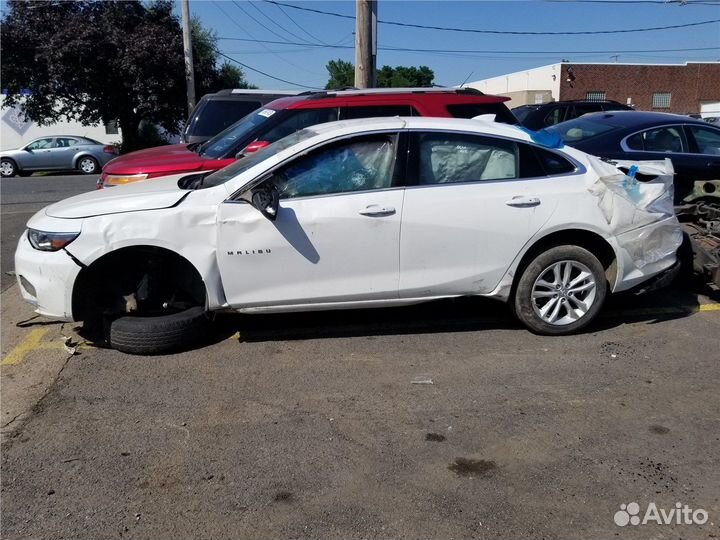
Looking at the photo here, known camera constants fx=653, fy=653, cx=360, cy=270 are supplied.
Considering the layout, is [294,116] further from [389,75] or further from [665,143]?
[389,75]

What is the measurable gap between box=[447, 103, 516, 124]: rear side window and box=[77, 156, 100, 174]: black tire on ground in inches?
763

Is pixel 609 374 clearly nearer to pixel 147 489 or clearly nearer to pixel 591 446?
pixel 591 446

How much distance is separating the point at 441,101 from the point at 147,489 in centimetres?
560

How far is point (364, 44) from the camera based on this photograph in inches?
484

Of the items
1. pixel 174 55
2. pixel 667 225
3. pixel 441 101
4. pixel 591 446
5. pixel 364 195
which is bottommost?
Result: pixel 591 446

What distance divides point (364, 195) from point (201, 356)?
170 centimetres

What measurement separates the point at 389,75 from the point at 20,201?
249 feet

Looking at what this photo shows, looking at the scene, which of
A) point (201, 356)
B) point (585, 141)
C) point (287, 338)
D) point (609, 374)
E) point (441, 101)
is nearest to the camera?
point (609, 374)

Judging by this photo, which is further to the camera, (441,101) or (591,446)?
(441,101)

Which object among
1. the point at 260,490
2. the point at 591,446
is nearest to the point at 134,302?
the point at 260,490

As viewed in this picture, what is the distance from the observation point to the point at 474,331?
5.34m

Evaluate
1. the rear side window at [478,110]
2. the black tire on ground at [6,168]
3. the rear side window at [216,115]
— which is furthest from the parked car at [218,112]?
the black tire on ground at [6,168]

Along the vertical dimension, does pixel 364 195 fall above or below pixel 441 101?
below

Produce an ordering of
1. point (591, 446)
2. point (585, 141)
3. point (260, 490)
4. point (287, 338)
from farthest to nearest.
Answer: point (585, 141)
point (287, 338)
point (591, 446)
point (260, 490)
